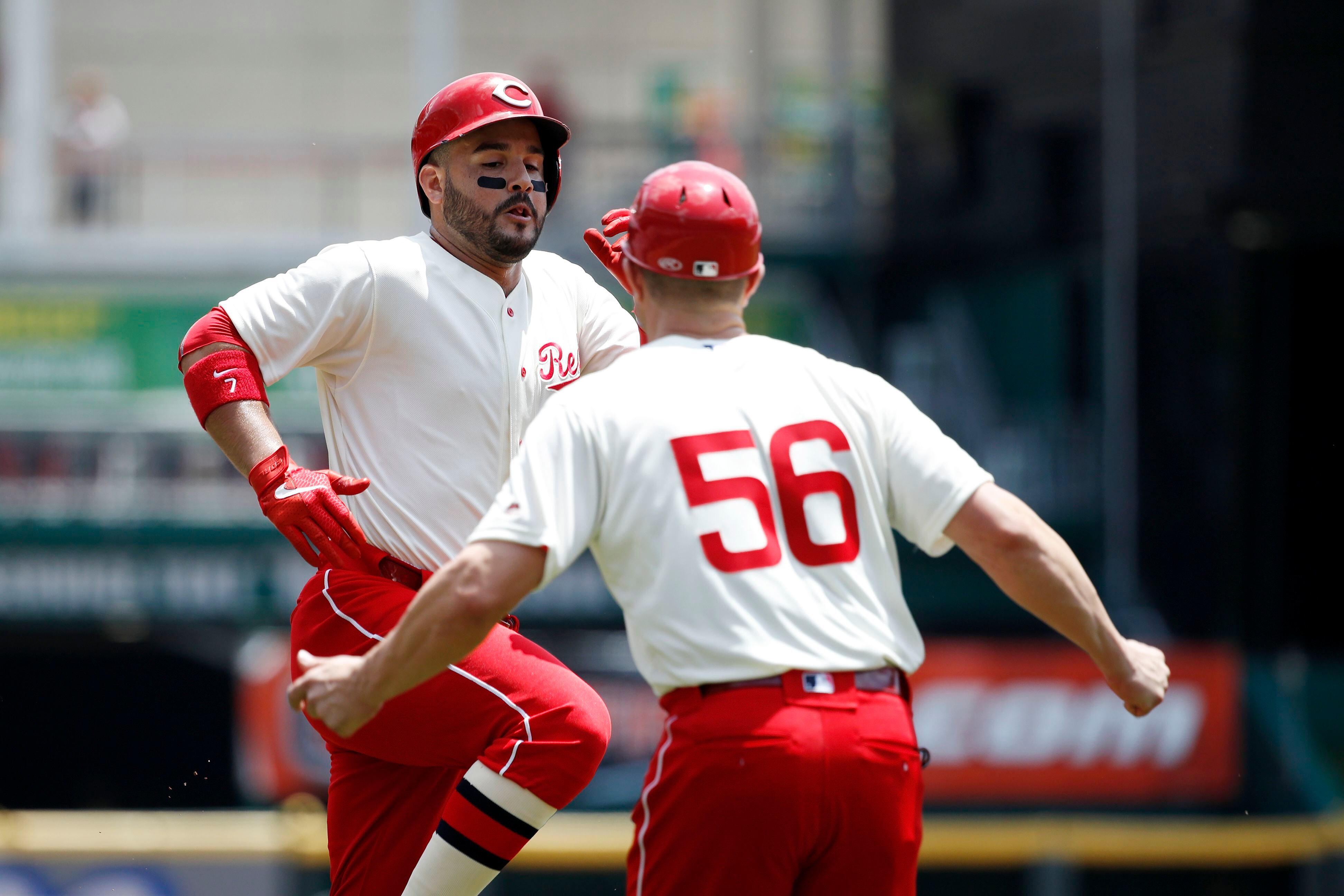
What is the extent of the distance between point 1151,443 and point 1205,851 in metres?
3.96

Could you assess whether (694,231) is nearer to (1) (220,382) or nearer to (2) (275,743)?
(1) (220,382)

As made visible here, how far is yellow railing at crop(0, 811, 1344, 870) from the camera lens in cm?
772

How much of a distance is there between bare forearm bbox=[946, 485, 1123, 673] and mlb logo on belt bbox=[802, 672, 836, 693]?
355 mm

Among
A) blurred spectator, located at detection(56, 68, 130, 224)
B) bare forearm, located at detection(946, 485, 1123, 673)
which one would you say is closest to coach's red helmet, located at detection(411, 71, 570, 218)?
bare forearm, located at detection(946, 485, 1123, 673)

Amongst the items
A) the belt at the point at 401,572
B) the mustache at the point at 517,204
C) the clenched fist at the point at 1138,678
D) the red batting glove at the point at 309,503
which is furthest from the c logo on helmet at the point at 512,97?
the clenched fist at the point at 1138,678

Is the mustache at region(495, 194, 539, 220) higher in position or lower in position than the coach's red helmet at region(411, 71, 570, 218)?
lower

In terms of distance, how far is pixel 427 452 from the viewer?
3.64 meters

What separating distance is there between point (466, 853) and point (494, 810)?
11 cm

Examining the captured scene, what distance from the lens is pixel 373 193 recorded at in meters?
16.4

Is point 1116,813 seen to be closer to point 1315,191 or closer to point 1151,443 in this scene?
point 1151,443

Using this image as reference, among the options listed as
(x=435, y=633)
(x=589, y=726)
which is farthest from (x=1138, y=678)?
(x=435, y=633)

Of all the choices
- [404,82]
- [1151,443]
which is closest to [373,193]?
[404,82]

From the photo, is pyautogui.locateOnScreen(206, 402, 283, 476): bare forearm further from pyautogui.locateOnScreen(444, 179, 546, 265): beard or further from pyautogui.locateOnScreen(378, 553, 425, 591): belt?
pyautogui.locateOnScreen(444, 179, 546, 265): beard

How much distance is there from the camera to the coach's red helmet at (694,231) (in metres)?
3.13
